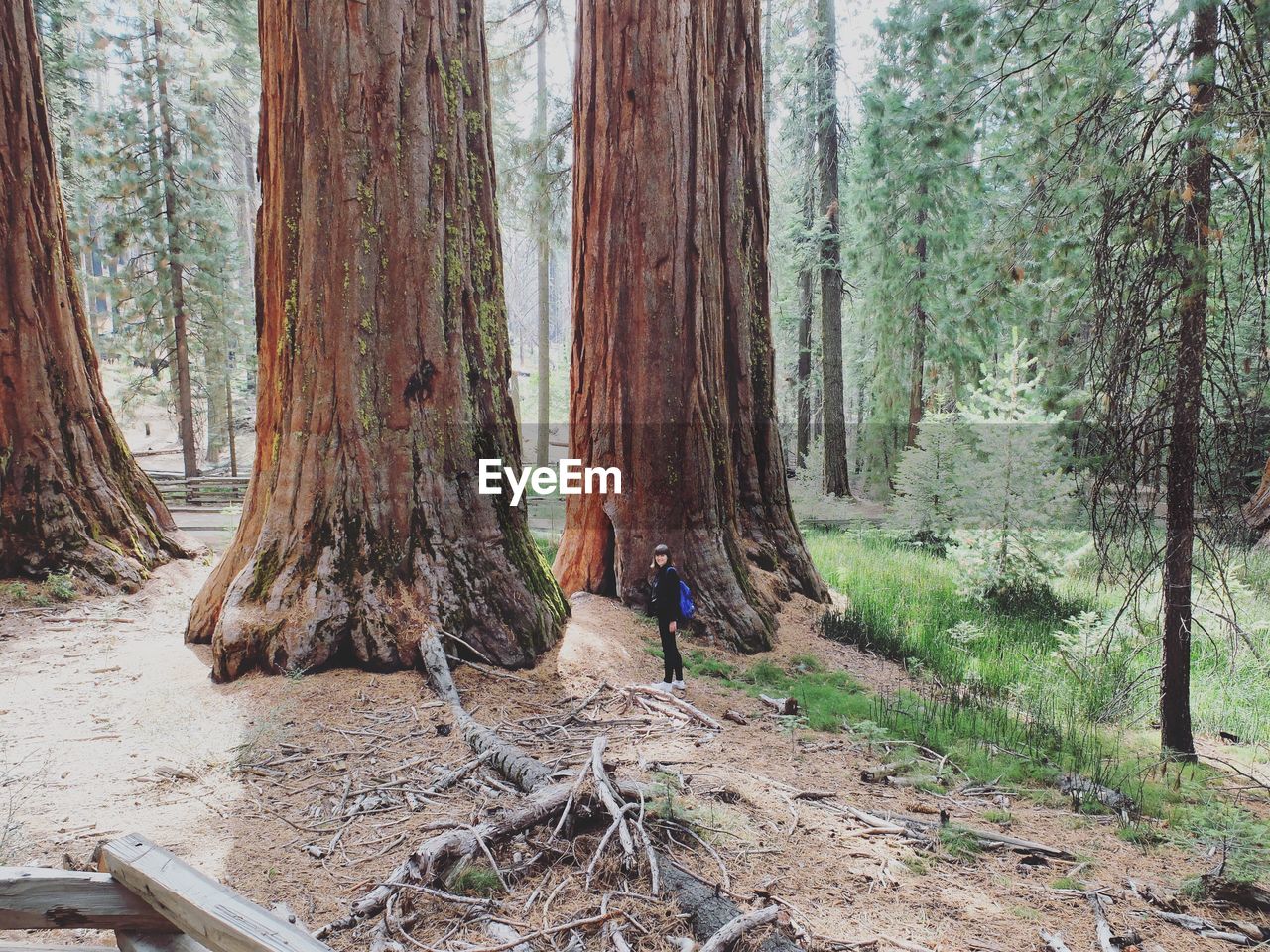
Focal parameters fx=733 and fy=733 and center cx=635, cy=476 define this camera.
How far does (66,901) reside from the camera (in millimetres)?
1908

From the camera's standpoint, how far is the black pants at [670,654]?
5.28 meters

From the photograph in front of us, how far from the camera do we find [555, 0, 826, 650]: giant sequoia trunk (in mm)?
7047

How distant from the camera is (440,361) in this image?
501cm

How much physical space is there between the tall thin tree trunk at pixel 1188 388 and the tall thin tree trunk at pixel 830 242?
500 inches

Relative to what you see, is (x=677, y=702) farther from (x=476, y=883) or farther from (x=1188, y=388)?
(x=1188, y=388)

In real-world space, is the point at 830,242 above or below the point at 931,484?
above

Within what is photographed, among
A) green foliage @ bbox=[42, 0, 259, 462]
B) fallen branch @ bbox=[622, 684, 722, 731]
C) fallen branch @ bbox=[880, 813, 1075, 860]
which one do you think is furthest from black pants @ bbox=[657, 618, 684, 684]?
green foliage @ bbox=[42, 0, 259, 462]

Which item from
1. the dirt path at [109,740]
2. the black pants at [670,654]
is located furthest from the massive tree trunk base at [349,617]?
the black pants at [670,654]

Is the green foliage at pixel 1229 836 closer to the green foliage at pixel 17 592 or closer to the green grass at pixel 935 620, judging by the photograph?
the green grass at pixel 935 620

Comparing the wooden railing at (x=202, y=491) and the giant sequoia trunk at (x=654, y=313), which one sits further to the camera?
the wooden railing at (x=202, y=491)

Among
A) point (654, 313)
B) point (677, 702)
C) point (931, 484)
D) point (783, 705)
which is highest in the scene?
point (654, 313)

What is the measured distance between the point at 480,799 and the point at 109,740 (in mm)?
2119

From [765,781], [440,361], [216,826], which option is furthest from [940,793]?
[440,361]

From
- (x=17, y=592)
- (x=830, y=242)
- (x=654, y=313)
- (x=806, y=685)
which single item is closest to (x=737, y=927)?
(x=806, y=685)
